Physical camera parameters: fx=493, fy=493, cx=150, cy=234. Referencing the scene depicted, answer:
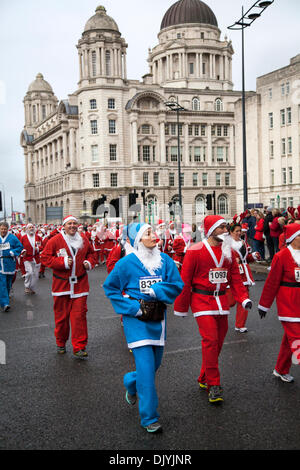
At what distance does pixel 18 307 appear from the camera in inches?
452

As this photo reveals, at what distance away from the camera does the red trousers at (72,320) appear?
22.7 feet

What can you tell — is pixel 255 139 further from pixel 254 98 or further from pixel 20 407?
pixel 20 407

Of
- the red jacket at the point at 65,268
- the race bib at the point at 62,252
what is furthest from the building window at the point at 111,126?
the race bib at the point at 62,252

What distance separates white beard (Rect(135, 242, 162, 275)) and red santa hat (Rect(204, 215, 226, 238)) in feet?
3.15

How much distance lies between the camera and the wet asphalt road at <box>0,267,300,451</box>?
420 centimetres

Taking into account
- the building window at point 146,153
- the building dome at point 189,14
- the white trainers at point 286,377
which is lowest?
the white trainers at point 286,377

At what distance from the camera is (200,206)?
280 ft

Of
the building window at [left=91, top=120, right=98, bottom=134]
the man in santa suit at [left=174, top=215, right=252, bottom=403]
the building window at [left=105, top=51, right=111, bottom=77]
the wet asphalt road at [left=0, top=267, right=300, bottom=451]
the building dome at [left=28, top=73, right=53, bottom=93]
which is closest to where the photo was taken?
the wet asphalt road at [left=0, top=267, right=300, bottom=451]

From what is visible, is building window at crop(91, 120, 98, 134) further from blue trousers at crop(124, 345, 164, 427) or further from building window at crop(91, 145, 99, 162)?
blue trousers at crop(124, 345, 164, 427)

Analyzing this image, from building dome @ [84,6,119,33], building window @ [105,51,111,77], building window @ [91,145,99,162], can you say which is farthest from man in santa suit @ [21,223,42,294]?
building dome @ [84,6,119,33]

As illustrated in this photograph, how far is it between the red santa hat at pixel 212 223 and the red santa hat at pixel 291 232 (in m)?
0.78

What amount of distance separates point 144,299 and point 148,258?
1.31 ft

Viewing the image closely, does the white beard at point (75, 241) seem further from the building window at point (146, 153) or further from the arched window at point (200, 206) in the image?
the arched window at point (200, 206)
